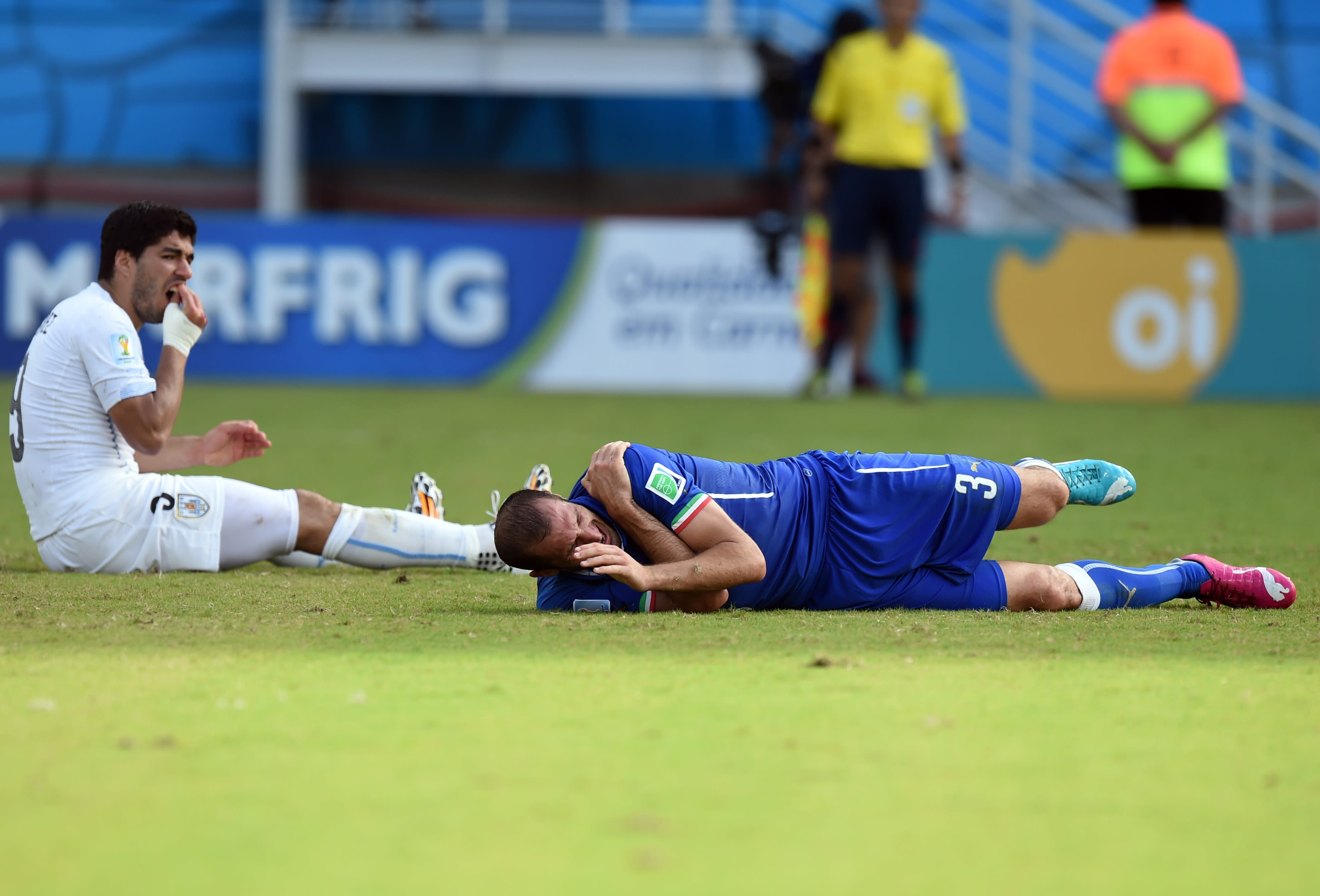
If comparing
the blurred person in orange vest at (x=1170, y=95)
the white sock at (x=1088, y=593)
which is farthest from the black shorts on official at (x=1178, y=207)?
the white sock at (x=1088, y=593)

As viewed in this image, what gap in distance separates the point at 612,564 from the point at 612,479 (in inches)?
9.3

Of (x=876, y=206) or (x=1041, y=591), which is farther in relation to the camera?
(x=876, y=206)

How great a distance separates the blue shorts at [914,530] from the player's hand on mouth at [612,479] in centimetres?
61

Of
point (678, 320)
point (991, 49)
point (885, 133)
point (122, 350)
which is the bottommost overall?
point (122, 350)

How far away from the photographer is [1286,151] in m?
17.2

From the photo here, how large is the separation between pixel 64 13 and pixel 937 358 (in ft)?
37.3

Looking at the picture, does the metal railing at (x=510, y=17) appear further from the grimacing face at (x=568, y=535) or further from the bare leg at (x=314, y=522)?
the grimacing face at (x=568, y=535)

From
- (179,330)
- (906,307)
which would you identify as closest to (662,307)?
(906,307)

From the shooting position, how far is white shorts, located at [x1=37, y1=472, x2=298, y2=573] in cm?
503

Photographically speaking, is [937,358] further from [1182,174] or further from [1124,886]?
[1124,886]

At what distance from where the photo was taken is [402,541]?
531 cm

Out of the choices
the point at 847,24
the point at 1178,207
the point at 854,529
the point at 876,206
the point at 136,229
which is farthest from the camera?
the point at 1178,207

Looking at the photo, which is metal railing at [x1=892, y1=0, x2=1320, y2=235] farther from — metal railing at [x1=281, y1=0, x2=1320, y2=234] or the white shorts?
the white shorts

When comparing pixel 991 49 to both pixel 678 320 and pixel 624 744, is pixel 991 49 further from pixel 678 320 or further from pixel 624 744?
pixel 624 744
